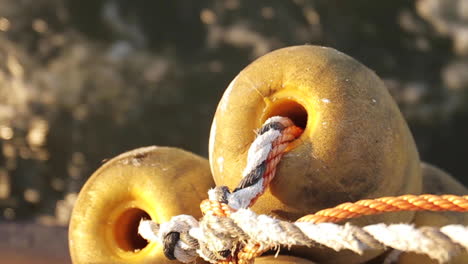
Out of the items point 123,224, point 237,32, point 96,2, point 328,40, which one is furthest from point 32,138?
point 123,224

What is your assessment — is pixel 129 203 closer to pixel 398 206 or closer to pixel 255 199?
pixel 255 199

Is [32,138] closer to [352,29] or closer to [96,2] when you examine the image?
[96,2]

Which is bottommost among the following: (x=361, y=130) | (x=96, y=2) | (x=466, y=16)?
(x=361, y=130)

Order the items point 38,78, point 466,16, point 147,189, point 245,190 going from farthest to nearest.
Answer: point 38,78
point 466,16
point 147,189
point 245,190

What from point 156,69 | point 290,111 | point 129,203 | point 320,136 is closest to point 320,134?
point 320,136

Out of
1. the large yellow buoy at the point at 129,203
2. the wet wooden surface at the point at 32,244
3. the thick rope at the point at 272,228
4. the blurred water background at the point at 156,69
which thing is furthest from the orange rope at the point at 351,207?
the blurred water background at the point at 156,69

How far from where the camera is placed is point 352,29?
265 centimetres

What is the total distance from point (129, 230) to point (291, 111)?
428 millimetres

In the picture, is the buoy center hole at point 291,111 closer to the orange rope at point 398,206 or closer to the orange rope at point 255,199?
the orange rope at point 255,199

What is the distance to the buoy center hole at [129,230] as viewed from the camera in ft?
3.98

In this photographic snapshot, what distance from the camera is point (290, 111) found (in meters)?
1.15

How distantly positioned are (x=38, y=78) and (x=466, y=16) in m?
2.03

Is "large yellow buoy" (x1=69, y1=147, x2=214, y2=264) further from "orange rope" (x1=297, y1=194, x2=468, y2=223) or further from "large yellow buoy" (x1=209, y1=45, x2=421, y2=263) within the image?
"orange rope" (x1=297, y1=194, x2=468, y2=223)

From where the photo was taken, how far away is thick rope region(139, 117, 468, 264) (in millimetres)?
761
